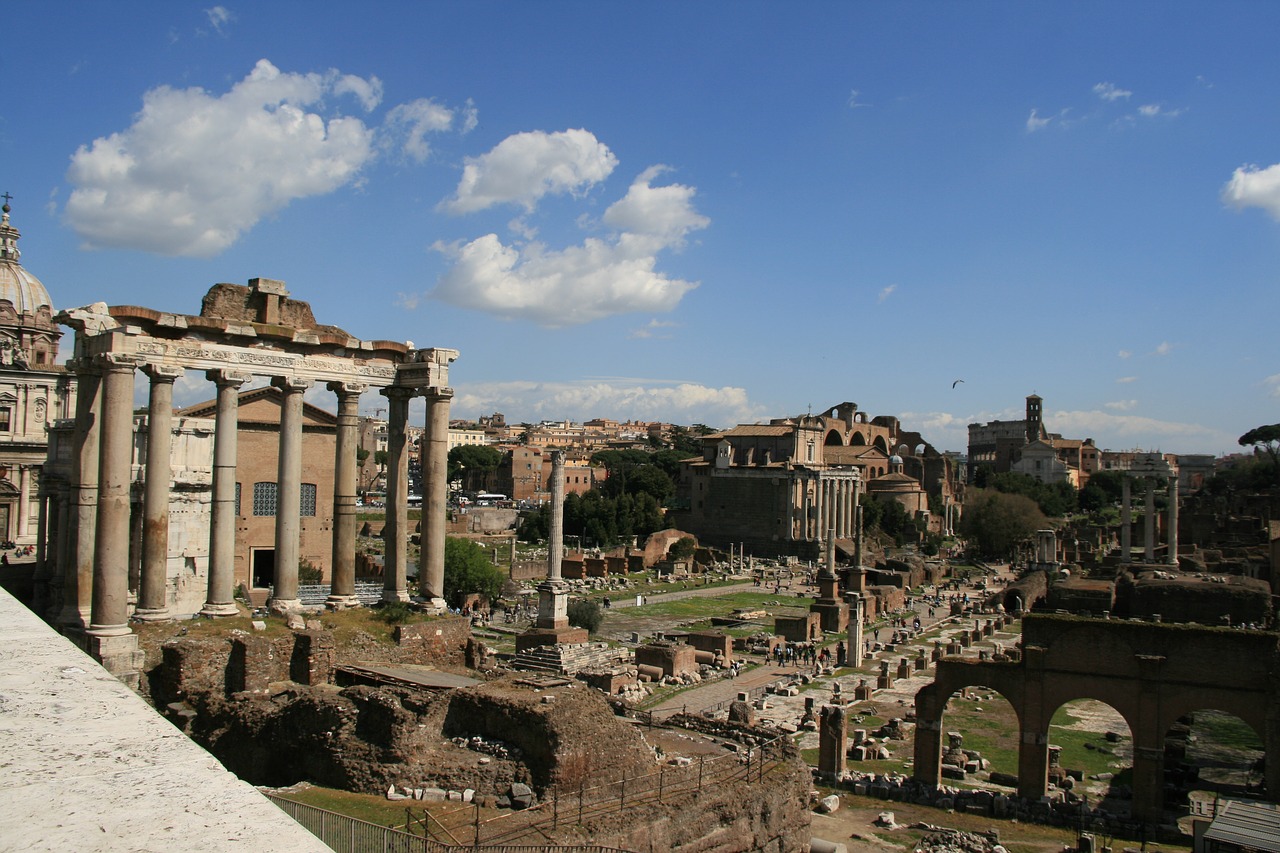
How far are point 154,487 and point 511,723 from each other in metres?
7.89

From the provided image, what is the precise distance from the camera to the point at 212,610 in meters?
17.2

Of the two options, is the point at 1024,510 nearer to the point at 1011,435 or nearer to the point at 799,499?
the point at 799,499

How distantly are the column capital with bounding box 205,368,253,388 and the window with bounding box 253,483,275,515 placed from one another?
77.7ft

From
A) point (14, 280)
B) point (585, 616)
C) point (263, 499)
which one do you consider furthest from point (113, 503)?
point (14, 280)

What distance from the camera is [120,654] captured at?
15.0m

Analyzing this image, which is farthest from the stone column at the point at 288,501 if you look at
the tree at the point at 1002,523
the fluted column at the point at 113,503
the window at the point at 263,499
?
the tree at the point at 1002,523

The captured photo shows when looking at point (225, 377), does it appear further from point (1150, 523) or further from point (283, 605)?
point (1150, 523)

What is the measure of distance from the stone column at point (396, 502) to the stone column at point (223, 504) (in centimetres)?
303

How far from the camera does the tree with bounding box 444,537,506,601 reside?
145ft

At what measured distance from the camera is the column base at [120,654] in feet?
48.9

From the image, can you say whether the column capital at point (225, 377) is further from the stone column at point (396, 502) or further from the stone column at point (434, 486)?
the stone column at point (434, 486)

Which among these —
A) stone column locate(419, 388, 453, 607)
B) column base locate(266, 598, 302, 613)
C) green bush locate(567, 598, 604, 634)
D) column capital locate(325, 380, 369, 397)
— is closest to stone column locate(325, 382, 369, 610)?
column capital locate(325, 380, 369, 397)

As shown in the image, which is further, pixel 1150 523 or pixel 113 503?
pixel 1150 523

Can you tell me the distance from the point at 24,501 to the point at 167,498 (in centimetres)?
2707
